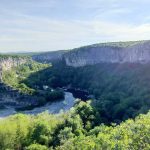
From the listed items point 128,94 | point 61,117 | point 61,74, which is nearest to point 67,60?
point 61,74

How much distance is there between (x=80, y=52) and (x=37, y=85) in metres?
36.6

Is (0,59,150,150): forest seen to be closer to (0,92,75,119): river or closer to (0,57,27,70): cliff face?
(0,92,75,119): river

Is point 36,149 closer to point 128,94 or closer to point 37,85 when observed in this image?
point 128,94

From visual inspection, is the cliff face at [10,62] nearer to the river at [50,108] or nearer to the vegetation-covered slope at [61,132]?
the river at [50,108]

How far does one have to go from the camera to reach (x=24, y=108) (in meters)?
92.4

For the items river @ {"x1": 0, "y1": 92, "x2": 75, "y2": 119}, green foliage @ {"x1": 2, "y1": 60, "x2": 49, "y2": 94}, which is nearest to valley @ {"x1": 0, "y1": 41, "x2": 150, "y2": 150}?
river @ {"x1": 0, "y1": 92, "x2": 75, "y2": 119}

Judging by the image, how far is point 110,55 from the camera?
5428 inches

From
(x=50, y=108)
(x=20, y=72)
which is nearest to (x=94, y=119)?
(x=50, y=108)

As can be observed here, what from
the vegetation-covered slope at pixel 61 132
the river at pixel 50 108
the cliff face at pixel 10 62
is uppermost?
the vegetation-covered slope at pixel 61 132

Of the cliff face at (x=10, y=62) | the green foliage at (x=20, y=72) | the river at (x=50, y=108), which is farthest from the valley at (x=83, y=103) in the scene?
the green foliage at (x=20, y=72)

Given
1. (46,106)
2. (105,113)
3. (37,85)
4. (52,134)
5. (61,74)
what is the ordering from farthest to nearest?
1. (61,74)
2. (37,85)
3. (46,106)
4. (105,113)
5. (52,134)

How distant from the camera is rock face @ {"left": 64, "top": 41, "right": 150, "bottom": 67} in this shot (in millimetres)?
114250

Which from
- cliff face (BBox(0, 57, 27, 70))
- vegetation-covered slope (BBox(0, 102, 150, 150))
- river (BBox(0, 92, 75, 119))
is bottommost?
river (BBox(0, 92, 75, 119))

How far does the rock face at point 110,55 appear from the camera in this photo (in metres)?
114
